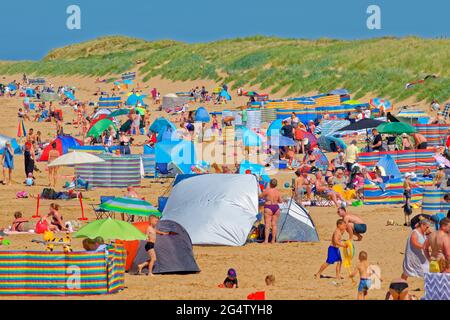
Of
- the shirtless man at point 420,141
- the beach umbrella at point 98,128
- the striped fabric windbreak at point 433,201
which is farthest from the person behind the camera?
the beach umbrella at point 98,128

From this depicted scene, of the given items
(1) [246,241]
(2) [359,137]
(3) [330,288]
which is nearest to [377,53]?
(2) [359,137]

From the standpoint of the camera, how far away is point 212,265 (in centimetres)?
1542

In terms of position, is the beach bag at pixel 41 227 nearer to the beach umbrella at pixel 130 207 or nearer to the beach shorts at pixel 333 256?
the beach umbrella at pixel 130 207

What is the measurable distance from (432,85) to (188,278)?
88.7 ft

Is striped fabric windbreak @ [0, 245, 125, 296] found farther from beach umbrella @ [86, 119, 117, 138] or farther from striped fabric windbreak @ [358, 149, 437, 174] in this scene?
beach umbrella @ [86, 119, 117, 138]

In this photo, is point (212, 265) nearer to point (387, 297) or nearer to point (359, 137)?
point (387, 297)

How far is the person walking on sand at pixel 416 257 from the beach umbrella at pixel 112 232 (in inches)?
134

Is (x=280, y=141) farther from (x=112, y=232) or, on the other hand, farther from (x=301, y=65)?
(x=301, y=65)

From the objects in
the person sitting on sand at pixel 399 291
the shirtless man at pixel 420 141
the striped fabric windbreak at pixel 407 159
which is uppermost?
the shirtless man at pixel 420 141

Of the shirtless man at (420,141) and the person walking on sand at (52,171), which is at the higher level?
the shirtless man at (420,141)

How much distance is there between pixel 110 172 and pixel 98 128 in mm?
7629

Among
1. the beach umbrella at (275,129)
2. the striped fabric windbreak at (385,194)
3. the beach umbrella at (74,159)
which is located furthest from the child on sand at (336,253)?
the beach umbrella at (275,129)

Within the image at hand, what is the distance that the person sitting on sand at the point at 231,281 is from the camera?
1355 cm

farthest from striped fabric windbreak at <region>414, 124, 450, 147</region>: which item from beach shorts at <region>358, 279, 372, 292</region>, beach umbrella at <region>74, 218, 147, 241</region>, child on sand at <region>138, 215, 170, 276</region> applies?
beach shorts at <region>358, 279, 372, 292</region>
